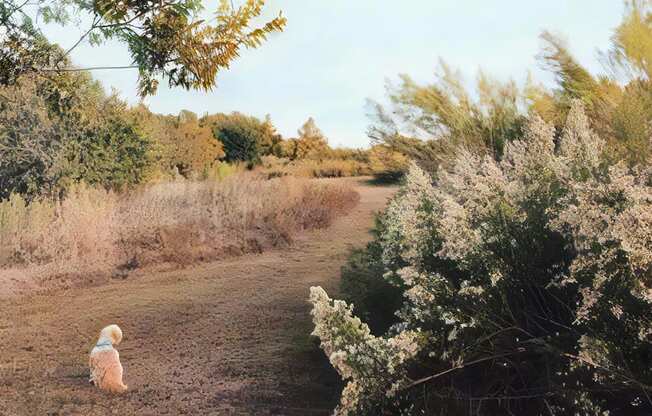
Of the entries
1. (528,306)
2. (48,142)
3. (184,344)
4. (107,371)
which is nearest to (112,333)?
(107,371)

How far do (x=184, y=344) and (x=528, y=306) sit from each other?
3.72 m

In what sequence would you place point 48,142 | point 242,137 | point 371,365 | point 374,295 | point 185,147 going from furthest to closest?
point 242,137
point 185,147
point 48,142
point 374,295
point 371,365

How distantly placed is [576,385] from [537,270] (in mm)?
438

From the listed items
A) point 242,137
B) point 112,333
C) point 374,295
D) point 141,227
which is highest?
point 242,137

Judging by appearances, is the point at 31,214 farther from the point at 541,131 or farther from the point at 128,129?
the point at 541,131

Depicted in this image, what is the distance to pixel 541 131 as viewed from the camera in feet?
7.73

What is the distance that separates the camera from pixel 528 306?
211cm

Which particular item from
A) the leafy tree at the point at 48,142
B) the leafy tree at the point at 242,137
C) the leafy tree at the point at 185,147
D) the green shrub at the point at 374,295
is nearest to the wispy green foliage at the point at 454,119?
the green shrub at the point at 374,295

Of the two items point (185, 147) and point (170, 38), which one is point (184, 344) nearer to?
point (170, 38)

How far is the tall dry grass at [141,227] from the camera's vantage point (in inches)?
314

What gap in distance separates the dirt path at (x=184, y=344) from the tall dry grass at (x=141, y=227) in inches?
22.8

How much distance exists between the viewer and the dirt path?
153 inches

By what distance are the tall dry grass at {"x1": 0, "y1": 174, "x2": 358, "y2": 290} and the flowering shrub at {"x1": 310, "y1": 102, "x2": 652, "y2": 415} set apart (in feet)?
20.8

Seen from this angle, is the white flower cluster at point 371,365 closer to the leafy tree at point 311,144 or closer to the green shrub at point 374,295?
the green shrub at point 374,295
